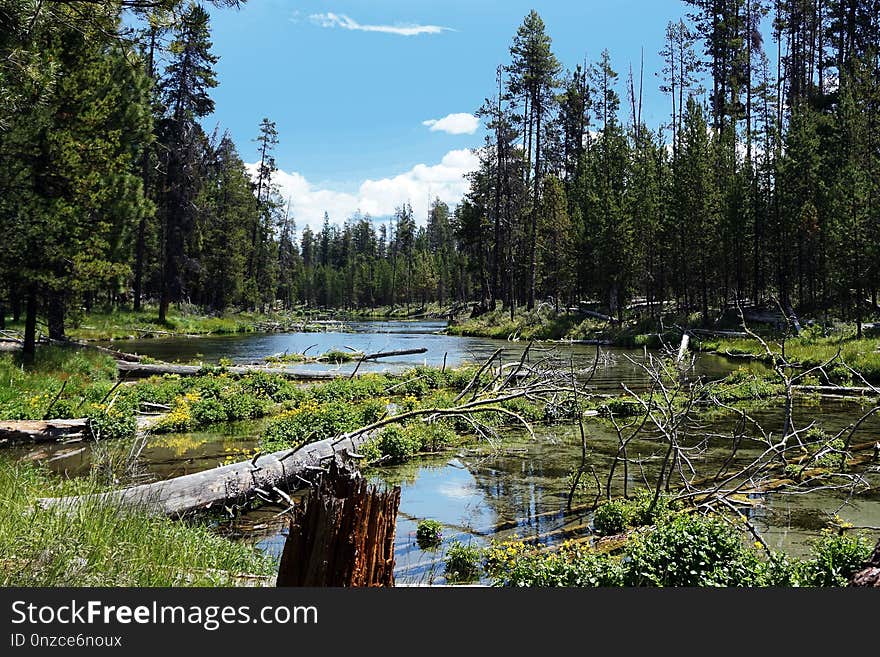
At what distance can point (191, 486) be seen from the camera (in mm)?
8383

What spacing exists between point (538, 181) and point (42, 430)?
4336 cm

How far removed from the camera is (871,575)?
178 inches

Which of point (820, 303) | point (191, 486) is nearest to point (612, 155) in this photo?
point (820, 303)

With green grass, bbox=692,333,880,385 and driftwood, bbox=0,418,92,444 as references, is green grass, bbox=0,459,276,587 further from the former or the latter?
green grass, bbox=692,333,880,385

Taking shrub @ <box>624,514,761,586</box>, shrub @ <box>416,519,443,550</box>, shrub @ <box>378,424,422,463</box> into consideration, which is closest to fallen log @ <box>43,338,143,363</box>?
shrub @ <box>378,424,422,463</box>

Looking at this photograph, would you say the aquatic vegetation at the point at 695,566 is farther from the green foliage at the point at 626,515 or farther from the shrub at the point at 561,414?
the shrub at the point at 561,414

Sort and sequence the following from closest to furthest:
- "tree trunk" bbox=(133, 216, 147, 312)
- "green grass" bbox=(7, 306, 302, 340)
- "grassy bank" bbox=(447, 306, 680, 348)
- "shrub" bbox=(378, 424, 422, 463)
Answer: "shrub" bbox=(378, 424, 422, 463) → "green grass" bbox=(7, 306, 302, 340) → "grassy bank" bbox=(447, 306, 680, 348) → "tree trunk" bbox=(133, 216, 147, 312)

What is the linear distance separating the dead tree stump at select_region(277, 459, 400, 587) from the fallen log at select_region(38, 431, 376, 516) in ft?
6.48

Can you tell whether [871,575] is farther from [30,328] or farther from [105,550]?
[30,328]

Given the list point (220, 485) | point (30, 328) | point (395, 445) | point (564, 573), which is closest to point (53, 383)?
point (30, 328)

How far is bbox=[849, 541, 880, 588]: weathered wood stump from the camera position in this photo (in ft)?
14.5

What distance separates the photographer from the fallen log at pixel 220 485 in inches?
271

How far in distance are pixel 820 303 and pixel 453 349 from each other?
17930 mm

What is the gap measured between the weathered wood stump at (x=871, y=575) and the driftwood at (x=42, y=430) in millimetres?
12490
